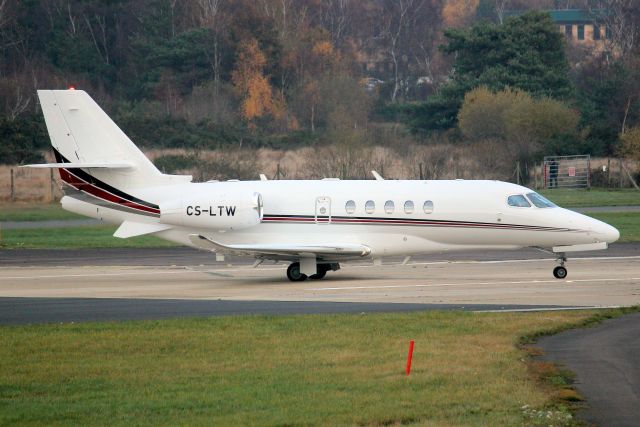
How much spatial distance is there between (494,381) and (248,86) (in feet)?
230

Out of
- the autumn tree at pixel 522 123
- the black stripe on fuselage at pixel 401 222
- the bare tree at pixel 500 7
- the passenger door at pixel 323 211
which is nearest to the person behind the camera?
the black stripe on fuselage at pixel 401 222

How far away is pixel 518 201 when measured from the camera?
2933 cm

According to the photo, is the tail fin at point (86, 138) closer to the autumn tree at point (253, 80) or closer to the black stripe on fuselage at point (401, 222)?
the black stripe on fuselage at point (401, 222)

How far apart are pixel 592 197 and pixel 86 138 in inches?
1299

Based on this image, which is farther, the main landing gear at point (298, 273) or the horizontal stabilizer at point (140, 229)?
the horizontal stabilizer at point (140, 229)

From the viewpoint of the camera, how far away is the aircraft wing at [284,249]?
2891 centimetres

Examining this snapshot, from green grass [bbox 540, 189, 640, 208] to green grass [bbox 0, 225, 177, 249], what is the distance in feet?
64.8

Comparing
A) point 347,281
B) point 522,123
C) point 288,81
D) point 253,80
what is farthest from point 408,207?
point 288,81

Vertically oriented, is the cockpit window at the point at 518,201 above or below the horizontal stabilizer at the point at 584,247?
above

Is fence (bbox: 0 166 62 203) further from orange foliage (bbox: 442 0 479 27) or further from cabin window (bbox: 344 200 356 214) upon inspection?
orange foliage (bbox: 442 0 479 27)

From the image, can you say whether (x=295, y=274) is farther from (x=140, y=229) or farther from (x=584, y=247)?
(x=584, y=247)

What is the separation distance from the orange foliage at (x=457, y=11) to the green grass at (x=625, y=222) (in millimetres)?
81064

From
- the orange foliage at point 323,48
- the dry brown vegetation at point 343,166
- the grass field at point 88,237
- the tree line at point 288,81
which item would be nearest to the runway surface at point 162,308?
the grass field at point 88,237

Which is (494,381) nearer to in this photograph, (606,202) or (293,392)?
(293,392)
